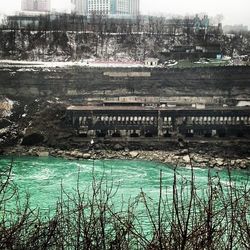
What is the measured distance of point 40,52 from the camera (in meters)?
23.8

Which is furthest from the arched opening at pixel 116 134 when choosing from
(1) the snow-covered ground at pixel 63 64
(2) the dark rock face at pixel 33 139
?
(1) the snow-covered ground at pixel 63 64

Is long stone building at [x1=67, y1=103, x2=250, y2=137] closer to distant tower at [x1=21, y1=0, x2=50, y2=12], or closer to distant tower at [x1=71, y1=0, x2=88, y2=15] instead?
distant tower at [x1=21, y1=0, x2=50, y2=12]

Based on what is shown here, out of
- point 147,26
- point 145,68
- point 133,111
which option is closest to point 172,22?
point 147,26

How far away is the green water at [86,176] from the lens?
9345 mm

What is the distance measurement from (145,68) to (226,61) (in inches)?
220

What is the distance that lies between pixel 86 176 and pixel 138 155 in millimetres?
2729

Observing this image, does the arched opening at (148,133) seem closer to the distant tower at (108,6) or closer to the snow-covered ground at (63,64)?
the snow-covered ground at (63,64)

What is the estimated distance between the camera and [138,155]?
13.4m

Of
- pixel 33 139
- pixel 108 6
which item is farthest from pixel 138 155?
pixel 108 6

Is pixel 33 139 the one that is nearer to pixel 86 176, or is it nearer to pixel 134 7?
pixel 86 176

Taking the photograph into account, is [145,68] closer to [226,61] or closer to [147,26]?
[226,61]

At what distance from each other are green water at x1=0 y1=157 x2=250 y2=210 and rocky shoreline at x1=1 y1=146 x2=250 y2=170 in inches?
16.1

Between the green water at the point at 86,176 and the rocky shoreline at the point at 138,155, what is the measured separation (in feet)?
1.34

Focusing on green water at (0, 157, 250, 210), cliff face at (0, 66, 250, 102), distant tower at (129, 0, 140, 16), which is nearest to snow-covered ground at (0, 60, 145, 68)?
cliff face at (0, 66, 250, 102)
